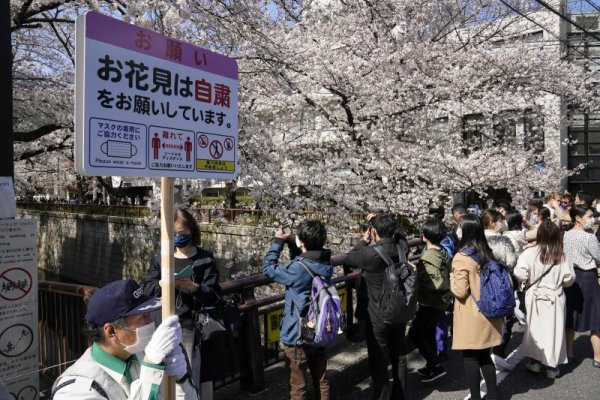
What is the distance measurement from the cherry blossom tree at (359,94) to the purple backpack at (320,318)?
3.52 metres

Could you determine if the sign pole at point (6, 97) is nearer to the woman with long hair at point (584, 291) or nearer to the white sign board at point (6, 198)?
the white sign board at point (6, 198)

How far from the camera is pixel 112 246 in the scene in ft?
77.0

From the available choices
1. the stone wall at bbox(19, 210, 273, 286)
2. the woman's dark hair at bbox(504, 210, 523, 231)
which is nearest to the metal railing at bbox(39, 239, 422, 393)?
the woman's dark hair at bbox(504, 210, 523, 231)

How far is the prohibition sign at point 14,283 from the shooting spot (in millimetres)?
3068

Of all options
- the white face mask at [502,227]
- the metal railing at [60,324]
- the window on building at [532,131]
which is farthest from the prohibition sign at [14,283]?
the window on building at [532,131]

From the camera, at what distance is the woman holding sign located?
292 centimetres

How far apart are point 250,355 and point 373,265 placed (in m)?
1.39

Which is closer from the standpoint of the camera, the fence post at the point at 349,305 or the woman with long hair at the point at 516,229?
the fence post at the point at 349,305

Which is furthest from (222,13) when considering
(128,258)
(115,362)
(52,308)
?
(128,258)

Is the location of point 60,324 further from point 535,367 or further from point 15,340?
point 535,367

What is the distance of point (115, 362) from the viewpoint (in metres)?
1.88

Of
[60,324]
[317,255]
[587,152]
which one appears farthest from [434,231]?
[587,152]

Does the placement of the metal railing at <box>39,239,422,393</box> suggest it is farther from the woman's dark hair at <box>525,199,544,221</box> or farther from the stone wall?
the stone wall

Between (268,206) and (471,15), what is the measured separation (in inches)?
266
